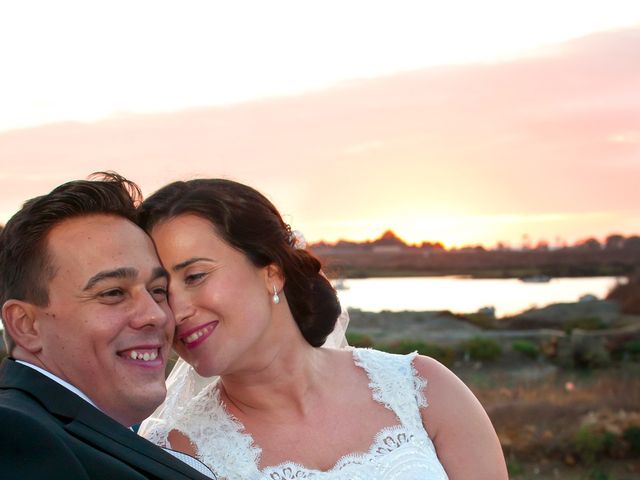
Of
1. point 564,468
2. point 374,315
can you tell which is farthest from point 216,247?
point 374,315

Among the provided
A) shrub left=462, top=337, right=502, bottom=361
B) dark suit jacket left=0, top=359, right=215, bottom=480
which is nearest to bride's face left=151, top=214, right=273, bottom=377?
dark suit jacket left=0, top=359, right=215, bottom=480

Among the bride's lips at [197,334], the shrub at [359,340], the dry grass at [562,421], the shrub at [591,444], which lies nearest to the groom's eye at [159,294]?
the bride's lips at [197,334]

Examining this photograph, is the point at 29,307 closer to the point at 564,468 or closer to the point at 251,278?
the point at 251,278

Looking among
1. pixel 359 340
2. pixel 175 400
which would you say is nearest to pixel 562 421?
pixel 359 340

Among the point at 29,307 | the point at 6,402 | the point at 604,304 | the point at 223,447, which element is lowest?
the point at 604,304

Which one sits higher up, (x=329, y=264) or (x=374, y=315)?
(x=329, y=264)

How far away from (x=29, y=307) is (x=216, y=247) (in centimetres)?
78

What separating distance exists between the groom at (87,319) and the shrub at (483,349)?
1188cm

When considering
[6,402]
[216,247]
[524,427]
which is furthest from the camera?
[524,427]

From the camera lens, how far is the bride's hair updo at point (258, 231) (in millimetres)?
3768

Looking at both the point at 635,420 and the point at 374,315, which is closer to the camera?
the point at 635,420

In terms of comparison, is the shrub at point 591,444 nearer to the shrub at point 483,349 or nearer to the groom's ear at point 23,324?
the shrub at point 483,349

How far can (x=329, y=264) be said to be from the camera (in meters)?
4.63

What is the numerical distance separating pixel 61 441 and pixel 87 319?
0.66 metres
